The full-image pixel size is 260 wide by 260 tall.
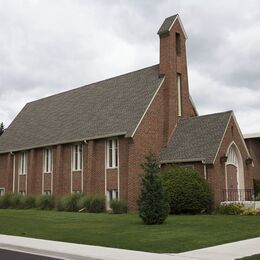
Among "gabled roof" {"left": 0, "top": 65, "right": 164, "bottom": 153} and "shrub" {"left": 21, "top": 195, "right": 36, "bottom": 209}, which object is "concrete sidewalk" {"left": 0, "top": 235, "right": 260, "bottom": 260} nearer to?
"gabled roof" {"left": 0, "top": 65, "right": 164, "bottom": 153}

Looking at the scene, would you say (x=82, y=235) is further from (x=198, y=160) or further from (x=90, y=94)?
(x=90, y=94)

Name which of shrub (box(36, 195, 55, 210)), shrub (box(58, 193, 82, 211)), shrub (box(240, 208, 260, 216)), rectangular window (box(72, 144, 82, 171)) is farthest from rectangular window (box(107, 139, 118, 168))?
shrub (box(240, 208, 260, 216))

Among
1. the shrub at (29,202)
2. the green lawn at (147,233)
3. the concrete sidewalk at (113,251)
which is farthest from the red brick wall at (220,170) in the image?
the shrub at (29,202)

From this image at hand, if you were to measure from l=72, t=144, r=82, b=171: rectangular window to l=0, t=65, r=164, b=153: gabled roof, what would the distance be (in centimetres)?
78

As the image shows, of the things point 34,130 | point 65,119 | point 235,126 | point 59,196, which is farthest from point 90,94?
point 235,126


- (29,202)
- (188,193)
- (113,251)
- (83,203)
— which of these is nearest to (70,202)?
(83,203)

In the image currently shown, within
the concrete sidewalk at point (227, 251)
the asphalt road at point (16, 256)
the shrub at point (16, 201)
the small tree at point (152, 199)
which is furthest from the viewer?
the shrub at point (16, 201)

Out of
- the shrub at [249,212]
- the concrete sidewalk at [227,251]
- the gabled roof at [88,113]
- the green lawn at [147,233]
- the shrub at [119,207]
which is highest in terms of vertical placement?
the gabled roof at [88,113]

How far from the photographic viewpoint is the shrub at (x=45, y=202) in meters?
33.6

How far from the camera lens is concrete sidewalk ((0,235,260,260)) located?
11938mm

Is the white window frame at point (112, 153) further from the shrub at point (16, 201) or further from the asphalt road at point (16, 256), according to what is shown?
the asphalt road at point (16, 256)

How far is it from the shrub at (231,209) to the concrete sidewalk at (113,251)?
10.9 metres

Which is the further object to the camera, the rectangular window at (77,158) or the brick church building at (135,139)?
the rectangular window at (77,158)

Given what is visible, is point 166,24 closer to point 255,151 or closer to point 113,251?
point 255,151
